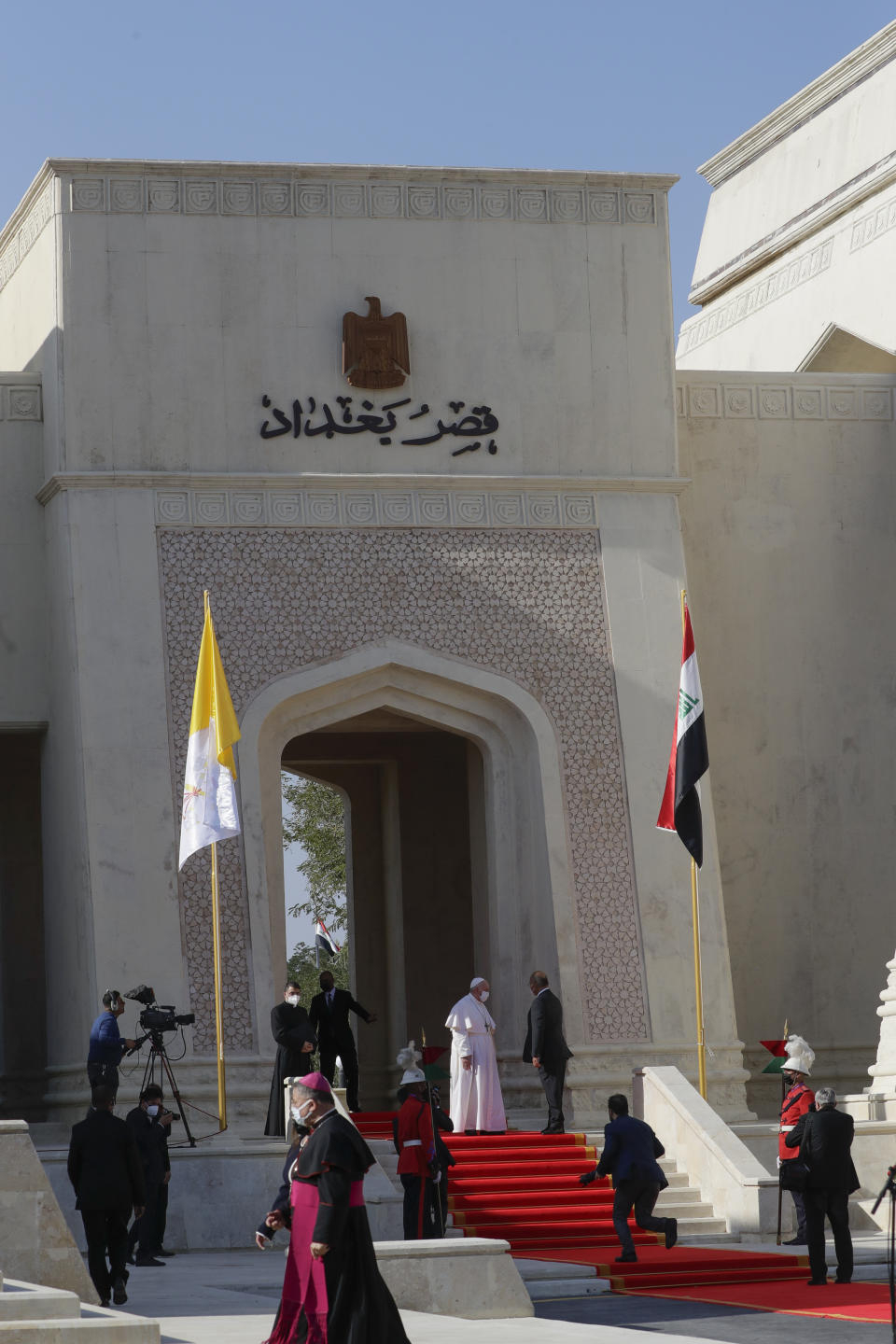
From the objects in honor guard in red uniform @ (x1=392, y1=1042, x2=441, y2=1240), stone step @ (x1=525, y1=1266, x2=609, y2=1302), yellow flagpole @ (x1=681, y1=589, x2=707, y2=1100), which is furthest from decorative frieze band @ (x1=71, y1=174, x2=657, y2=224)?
stone step @ (x1=525, y1=1266, x2=609, y2=1302)

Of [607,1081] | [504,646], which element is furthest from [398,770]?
[607,1081]

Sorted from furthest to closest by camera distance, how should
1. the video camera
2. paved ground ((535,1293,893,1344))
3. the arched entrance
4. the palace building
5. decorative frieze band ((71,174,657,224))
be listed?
decorative frieze band ((71,174,657,224)) → the arched entrance → the palace building → the video camera → paved ground ((535,1293,893,1344))

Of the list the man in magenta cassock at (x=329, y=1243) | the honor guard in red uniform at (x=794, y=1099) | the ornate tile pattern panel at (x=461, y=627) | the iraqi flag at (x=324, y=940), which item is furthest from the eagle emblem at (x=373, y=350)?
the iraqi flag at (x=324, y=940)

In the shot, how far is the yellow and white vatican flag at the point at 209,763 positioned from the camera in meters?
14.6

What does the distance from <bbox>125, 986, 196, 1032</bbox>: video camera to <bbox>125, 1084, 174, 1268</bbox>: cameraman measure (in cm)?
120

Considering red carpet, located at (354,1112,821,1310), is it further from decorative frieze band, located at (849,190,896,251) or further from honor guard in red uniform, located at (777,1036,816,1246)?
decorative frieze band, located at (849,190,896,251)

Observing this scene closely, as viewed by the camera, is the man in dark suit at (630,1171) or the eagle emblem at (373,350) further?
the eagle emblem at (373,350)

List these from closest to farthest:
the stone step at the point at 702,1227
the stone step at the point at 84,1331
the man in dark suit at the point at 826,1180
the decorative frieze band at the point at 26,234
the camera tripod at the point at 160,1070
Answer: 1. the stone step at the point at 84,1331
2. the man in dark suit at the point at 826,1180
3. the stone step at the point at 702,1227
4. the camera tripod at the point at 160,1070
5. the decorative frieze band at the point at 26,234

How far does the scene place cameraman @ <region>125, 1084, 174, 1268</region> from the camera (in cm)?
1282

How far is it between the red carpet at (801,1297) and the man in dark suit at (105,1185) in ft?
8.91

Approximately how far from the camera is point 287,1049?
14602 mm

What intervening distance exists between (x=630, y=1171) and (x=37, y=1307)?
5.07 metres

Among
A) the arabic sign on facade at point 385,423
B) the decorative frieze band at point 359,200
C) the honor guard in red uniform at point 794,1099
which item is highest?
the decorative frieze band at point 359,200

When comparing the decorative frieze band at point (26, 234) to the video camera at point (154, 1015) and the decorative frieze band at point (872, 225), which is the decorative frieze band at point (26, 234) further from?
the decorative frieze band at point (872, 225)
